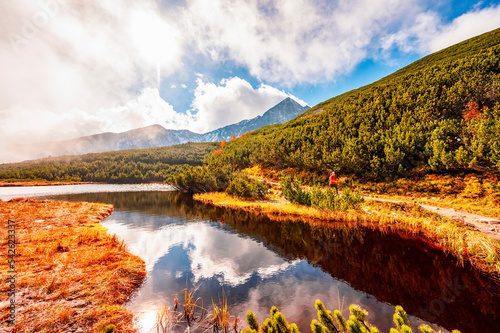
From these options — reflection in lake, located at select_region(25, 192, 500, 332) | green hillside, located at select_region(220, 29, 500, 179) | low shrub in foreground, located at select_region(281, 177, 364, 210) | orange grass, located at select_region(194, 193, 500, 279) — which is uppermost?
green hillside, located at select_region(220, 29, 500, 179)

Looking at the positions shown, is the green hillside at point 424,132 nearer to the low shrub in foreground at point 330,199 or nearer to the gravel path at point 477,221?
the gravel path at point 477,221

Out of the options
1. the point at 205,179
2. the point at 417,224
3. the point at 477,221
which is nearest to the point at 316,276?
the point at 417,224

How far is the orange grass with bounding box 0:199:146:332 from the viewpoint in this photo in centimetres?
707

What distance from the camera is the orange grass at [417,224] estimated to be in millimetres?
11258

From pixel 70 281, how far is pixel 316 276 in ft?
43.5

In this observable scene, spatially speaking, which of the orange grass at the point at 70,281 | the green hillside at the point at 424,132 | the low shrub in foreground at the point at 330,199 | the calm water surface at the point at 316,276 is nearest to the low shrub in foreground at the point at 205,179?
the green hillside at the point at 424,132

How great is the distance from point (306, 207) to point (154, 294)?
1986 cm

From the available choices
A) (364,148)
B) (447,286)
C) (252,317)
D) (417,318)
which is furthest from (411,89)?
(252,317)

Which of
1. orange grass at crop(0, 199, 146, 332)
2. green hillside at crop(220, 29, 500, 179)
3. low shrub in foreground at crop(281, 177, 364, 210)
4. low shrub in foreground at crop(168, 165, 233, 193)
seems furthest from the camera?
low shrub in foreground at crop(168, 165, 233, 193)

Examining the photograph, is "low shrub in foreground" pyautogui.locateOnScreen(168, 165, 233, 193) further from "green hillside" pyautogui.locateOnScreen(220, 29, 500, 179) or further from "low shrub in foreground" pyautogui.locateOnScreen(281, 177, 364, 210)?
"low shrub in foreground" pyautogui.locateOnScreen(281, 177, 364, 210)

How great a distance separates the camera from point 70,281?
31.1 feet

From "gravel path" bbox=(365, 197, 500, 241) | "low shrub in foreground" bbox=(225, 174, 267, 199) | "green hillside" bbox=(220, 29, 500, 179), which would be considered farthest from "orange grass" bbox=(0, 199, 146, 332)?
"green hillside" bbox=(220, 29, 500, 179)

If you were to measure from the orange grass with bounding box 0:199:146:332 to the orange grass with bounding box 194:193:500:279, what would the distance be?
57.8 ft

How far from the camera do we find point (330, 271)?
38.6 ft
